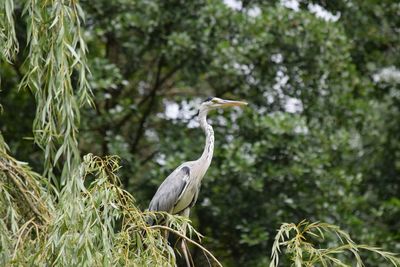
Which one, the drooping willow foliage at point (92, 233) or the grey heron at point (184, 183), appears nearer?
the drooping willow foliage at point (92, 233)

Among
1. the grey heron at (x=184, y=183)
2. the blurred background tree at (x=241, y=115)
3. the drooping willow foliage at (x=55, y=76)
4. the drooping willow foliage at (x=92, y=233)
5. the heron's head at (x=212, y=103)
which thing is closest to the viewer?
the drooping willow foliage at (x=92, y=233)

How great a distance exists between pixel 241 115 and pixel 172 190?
2.38 meters

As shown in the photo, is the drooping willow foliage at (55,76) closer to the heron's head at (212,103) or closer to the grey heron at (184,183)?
the grey heron at (184,183)

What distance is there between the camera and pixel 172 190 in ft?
17.9

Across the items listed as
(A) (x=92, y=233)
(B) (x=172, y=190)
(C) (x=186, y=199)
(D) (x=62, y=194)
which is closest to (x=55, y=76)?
(D) (x=62, y=194)

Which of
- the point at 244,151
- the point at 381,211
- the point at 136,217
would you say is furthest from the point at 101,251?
the point at 381,211

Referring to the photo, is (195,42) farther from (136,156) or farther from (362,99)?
(362,99)

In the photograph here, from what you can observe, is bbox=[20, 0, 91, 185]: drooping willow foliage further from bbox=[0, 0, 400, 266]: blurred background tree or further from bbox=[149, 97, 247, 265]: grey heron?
bbox=[0, 0, 400, 266]: blurred background tree

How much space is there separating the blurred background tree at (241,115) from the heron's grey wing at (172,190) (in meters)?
1.68

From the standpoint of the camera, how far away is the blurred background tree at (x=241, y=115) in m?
7.47

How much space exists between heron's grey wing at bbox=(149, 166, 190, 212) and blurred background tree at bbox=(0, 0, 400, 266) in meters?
1.68

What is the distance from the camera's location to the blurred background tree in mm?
7469

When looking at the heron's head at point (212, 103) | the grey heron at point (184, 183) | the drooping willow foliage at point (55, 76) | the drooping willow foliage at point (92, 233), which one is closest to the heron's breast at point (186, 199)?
the grey heron at point (184, 183)

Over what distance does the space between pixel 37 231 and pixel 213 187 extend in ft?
12.8
